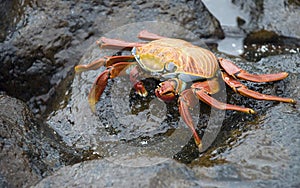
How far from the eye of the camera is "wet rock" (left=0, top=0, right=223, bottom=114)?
15.1 feet

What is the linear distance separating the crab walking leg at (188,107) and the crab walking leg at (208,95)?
6cm

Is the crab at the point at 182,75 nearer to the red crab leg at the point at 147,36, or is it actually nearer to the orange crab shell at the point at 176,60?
the orange crab shell at the point at 176,60

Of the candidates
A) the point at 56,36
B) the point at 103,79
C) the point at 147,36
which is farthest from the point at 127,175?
the point at 56,36

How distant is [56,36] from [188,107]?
1.86 metres

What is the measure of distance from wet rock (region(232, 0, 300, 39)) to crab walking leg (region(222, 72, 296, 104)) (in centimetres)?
176

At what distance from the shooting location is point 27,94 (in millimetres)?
4680

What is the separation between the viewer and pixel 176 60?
138 inches

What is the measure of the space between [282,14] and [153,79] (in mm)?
2036

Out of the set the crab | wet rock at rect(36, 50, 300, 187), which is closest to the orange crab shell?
the crab

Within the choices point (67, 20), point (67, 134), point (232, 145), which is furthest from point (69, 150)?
point (67, 20)

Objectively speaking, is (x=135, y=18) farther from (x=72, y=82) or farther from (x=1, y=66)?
(x=1, y=66)

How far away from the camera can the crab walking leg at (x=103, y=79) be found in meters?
3.76

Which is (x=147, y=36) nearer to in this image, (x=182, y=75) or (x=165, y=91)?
(x=182, y=75)

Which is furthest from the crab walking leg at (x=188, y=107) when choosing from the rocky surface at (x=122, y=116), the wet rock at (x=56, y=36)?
the wet rock at (x=56, y=36)
